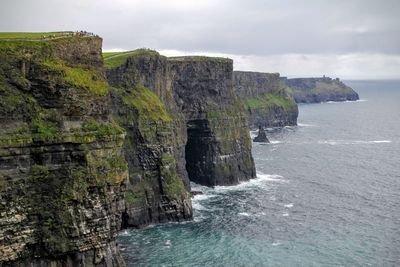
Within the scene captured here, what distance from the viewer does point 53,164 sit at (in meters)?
63.0

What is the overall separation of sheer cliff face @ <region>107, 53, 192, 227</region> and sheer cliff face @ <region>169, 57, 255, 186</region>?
25155 mm

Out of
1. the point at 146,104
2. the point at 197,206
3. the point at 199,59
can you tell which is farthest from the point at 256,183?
the point at 146,104

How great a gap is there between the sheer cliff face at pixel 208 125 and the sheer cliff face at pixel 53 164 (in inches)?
2386

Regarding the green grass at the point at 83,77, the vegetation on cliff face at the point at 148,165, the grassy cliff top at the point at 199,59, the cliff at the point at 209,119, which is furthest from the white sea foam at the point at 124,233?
the grassy cliff top at the point at 199,59

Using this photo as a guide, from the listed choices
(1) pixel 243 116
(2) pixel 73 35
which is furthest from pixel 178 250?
(1) pixel 243 116

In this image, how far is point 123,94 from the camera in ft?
326

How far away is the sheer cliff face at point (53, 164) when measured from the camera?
59562mm

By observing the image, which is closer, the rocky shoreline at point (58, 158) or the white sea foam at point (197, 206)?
the rocky shoreline at point (58, 158)

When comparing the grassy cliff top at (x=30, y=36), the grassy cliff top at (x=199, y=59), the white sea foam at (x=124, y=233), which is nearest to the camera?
the grassy cliff top at (x=30, y=36)

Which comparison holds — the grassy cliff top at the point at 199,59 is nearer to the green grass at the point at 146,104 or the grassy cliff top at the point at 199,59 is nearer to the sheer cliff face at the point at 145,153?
the green grass at the point at 146,104

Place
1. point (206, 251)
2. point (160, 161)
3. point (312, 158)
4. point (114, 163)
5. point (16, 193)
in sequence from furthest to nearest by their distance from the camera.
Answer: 1. point (312, 158)
2. point (160, 161)
3. point (206, 251)
4. point (114, 163)
5. point (16, 193)

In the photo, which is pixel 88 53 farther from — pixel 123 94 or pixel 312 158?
pixel 312 158

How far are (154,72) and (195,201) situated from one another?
100ft

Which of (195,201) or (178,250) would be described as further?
(195,201)
